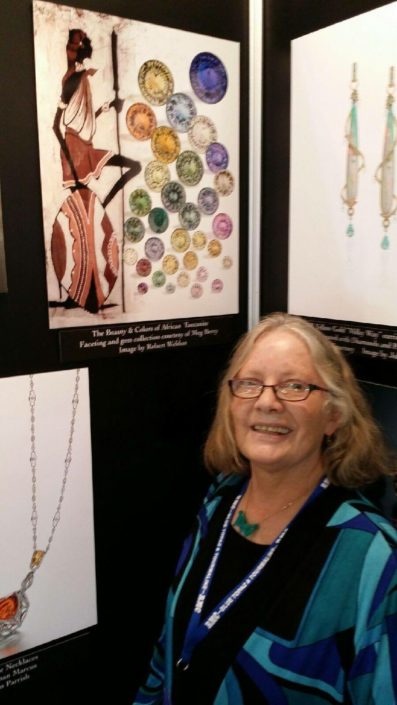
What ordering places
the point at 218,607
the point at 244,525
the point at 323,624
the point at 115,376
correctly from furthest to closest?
the point at 115,376 < the point at 244,525 < the point at 218,607 < the point at 323,624

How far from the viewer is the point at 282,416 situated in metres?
1.17

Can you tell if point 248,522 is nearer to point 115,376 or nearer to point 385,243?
point 115,376

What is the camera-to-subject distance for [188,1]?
138cm

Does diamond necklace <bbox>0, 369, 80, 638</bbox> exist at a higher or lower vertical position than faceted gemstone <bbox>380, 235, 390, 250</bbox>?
lower

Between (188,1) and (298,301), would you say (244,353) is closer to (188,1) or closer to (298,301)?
(298,301)

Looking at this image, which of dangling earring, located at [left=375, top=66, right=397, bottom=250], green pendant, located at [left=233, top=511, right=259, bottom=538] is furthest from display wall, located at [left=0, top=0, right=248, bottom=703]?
dangling earring, located at [left=375, top=66, right=397, bottom=250]

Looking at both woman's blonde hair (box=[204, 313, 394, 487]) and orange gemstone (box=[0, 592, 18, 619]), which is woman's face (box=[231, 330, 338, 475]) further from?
orange gemstone (box=[0, 592, 18, 619])

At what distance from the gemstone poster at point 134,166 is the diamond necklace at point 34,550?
0.19 metres

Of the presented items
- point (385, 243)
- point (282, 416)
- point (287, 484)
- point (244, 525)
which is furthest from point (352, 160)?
point (244, 525)

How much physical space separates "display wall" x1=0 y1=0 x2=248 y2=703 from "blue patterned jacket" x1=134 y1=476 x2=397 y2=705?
1.35ft

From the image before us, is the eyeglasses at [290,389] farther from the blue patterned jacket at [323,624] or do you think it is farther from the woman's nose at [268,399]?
the blue patterned jacket at [323,624]

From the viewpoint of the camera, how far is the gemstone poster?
1.23 m

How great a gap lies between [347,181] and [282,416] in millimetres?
541

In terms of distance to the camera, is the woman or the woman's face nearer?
the woman
